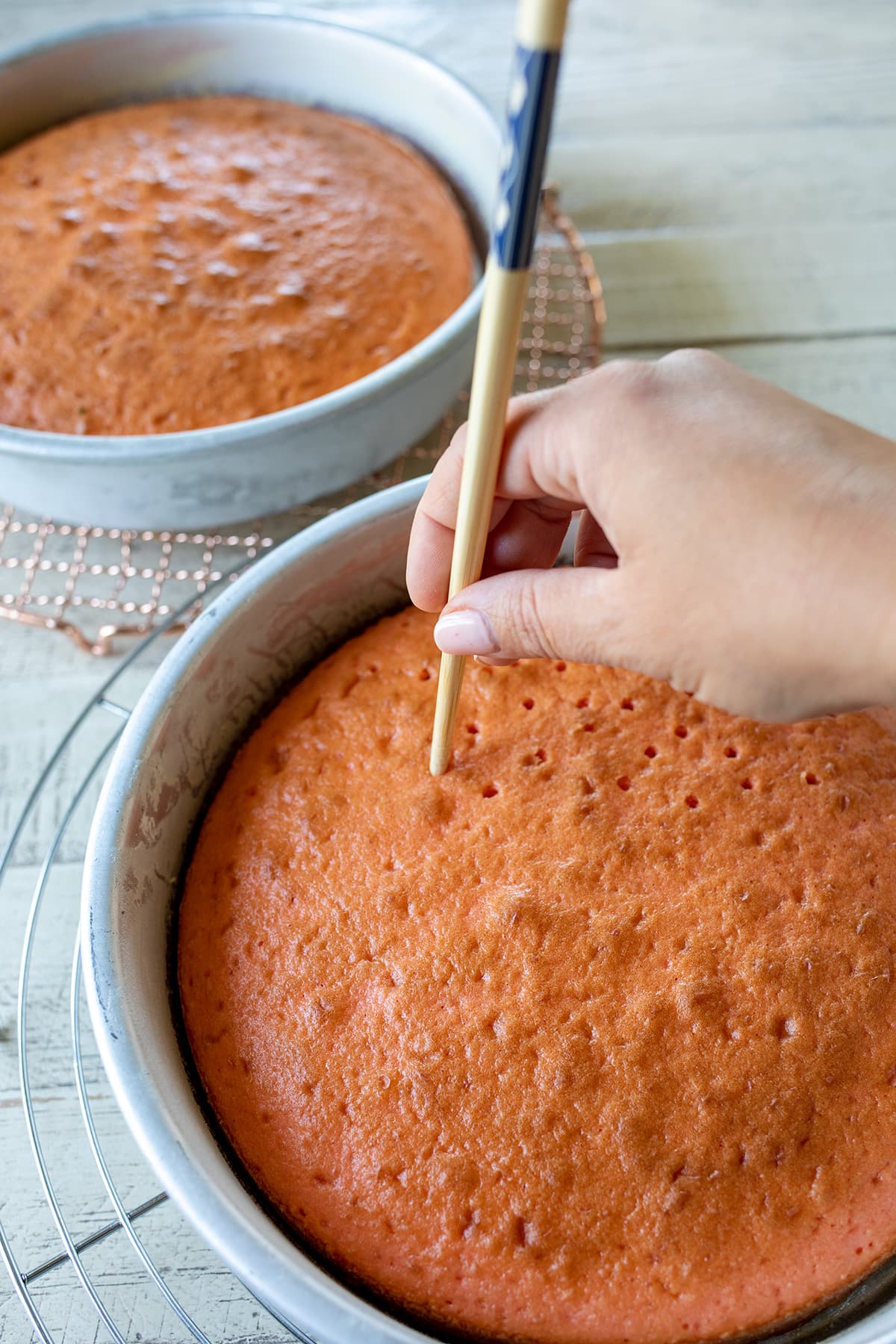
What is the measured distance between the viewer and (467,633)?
824mm

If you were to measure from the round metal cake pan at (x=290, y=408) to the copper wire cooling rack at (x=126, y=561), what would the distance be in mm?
88

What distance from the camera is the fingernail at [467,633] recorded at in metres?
0.82

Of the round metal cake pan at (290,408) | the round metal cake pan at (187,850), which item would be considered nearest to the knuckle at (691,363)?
the round metal cake pan at (187,850)

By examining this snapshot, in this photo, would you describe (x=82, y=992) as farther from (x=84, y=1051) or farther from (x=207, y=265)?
(x=207, y=265)

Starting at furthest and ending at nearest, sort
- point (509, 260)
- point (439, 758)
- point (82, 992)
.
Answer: point (82, 992) < point (439, 758) < point (509, 260)

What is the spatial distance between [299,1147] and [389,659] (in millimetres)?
479

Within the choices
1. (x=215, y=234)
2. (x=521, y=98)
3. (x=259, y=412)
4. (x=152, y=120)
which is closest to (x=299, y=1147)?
(x=521, y=98)

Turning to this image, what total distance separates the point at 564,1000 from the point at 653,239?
1415mm

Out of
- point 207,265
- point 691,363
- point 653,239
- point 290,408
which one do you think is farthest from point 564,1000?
point 653,239

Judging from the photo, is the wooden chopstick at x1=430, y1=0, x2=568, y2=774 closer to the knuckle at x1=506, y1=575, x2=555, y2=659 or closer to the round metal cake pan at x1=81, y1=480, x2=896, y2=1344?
the knuckle at x1=506, y1=575, x2=555, y2=659

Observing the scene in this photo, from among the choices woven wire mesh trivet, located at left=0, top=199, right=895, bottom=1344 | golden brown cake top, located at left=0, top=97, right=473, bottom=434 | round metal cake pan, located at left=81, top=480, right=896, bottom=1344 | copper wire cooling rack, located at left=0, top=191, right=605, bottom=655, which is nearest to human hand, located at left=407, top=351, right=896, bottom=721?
round metal cake pan, located at left=81, top=480, right=896, bottom=1344

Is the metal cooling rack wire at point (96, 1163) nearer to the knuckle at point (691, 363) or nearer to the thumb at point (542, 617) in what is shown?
the thumb at point (542, 617)

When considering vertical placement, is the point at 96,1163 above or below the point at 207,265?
below

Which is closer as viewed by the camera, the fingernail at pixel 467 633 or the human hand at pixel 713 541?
the human hand at pixel 713 541
